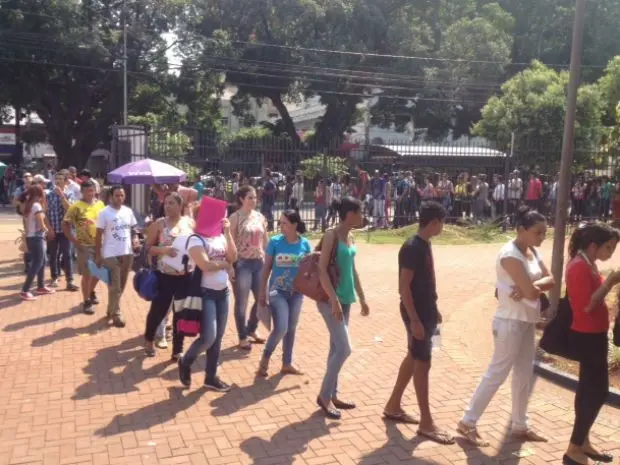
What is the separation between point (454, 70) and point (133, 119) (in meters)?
16.5

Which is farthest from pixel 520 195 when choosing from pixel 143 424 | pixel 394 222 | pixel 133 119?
pixel 133 119

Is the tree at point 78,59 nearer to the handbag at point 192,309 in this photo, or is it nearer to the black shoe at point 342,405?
the handbag at point 192,309

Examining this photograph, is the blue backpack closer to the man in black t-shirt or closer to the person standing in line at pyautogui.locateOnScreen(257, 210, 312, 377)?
the person standing in line at pyautogui.locateOnScreen(257, 210, 312, 377)

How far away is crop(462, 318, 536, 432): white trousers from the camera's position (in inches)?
172

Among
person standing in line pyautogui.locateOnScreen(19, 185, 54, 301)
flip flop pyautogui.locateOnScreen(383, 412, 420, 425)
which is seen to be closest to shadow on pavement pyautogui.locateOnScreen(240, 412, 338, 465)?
flip flop pyautogui.locateOnScreen(383, 412, 420, 425)

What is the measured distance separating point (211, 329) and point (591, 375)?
2.76 m

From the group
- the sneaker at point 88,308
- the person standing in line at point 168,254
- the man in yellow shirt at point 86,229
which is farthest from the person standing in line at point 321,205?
the person standing in line at point 168,254

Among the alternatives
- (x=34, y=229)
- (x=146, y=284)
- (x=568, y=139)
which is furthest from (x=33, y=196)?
(x=568, y=139)

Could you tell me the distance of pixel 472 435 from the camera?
4.55 meters

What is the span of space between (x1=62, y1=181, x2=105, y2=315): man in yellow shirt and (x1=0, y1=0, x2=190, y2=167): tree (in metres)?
25.1

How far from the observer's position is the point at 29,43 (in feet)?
100

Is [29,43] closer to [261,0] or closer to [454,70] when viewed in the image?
[261,0]

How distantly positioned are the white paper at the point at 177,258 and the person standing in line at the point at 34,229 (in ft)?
11.4

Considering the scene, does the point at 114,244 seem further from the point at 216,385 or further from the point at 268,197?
the point at 268,197
